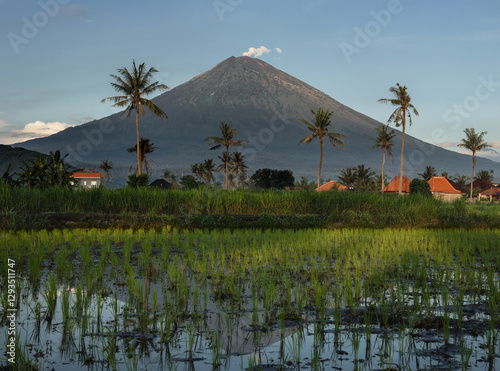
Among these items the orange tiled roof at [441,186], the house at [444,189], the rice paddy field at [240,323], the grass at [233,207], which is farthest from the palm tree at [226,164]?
the rice paddy field at [240,323]

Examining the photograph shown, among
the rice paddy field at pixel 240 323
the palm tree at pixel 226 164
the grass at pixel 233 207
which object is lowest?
the rice paddy field at pixel 240 323

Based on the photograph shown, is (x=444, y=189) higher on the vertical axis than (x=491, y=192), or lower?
higher

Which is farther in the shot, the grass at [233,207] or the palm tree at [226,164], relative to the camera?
the palm tree at [226,164]

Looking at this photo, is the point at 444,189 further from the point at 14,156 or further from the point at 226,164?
the point at 14,156

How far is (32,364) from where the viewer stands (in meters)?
3.79

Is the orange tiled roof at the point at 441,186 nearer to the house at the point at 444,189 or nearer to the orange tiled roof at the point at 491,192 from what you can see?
the house at the point at 444,189

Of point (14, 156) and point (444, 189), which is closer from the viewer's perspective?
point (444, 189)

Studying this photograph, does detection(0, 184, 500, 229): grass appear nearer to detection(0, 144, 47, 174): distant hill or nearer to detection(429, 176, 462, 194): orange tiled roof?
detection(429, 176, 462, 194): orange tiled roof

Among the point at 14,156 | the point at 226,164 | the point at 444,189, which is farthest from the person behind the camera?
the point at 14,156

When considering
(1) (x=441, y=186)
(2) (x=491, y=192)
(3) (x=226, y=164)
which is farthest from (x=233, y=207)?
(2) (x=491, y=192)

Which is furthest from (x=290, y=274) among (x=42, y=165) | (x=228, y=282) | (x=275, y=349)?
(x=42, y=165)

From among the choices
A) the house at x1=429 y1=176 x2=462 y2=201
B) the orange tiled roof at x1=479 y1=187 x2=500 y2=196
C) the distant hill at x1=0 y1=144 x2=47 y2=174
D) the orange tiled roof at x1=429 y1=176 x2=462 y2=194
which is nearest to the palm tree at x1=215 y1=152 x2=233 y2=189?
the house at x1=429 y1=176 x2=462 y2=201

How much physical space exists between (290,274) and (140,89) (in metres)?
44.8

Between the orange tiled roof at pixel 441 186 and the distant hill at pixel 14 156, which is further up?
the distant hill at pixel 14 156
